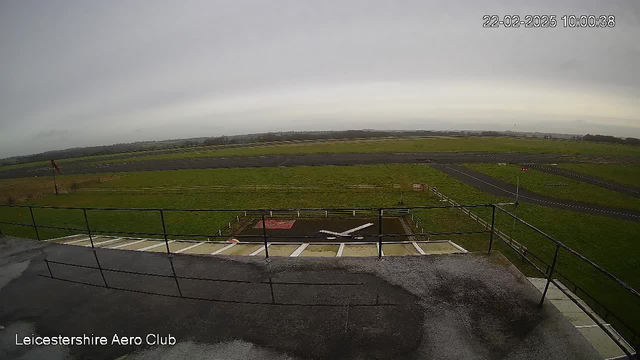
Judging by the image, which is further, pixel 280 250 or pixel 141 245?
pixel 141 245

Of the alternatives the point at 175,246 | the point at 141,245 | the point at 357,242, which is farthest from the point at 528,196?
the point at 141,245

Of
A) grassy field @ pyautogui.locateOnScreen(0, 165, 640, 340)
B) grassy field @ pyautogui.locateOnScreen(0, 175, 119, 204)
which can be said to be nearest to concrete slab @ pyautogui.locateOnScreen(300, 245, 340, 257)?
grassy field @ pyautogui.locateOnScreen(0, 165, 640, 340)

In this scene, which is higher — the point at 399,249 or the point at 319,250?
the point at 319,250

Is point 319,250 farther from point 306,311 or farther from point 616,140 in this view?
point 616,140

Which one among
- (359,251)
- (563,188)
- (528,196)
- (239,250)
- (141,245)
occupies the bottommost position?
(528,196)

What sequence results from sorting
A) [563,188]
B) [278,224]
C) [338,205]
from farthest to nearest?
[563,188] → [338,205] → [278,224]

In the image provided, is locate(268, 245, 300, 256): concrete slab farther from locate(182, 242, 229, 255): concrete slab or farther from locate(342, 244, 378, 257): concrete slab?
locate(342, 244, 378, 257): concrete slab
